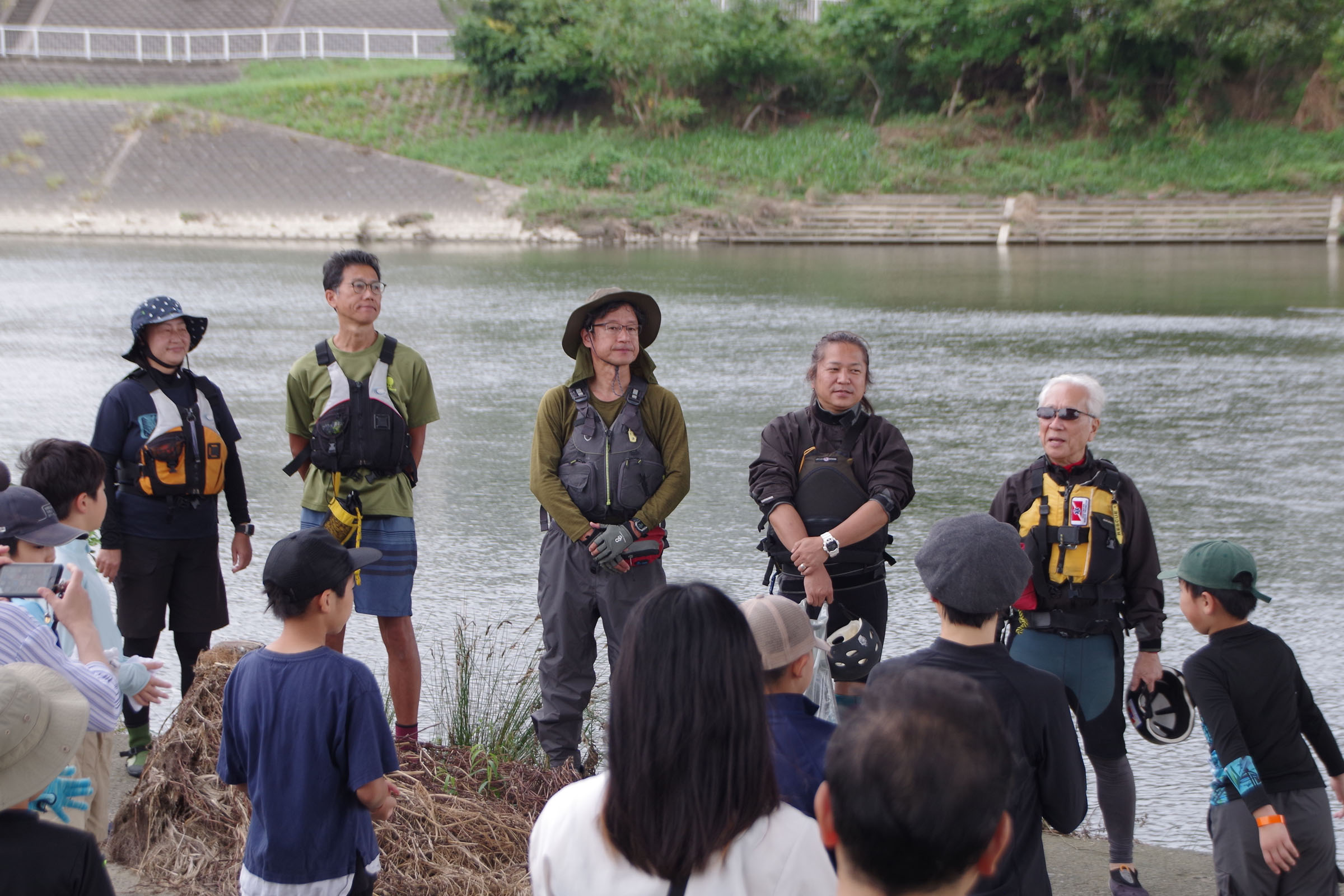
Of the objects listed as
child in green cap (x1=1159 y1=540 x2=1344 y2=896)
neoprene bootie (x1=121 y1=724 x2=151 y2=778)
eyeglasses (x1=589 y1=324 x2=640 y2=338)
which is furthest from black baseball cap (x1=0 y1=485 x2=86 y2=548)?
child in green cap (x1=1159 y1=540 x2=1344 y2=896)

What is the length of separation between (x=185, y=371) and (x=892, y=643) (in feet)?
11.3

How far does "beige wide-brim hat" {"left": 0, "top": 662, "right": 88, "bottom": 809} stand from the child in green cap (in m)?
2.73

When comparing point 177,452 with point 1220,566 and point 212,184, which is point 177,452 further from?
point 212,184

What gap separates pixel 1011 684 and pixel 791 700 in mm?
530

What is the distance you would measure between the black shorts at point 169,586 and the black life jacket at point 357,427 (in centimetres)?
58

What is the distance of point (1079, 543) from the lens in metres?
3.88

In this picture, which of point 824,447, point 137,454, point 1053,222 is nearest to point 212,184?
point 1053,222

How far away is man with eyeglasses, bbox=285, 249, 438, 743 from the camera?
15.4ft

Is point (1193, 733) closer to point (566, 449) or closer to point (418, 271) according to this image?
point (566, 449)

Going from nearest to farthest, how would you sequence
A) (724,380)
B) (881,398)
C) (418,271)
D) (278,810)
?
(278,810), (881,398), (724,380), (418,271)

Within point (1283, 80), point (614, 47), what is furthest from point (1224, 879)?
point (1283, 80)

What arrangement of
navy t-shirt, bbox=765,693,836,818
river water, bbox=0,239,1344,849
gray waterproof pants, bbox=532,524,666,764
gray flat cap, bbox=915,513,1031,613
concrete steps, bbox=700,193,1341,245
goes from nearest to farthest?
navy t-shirt, bbox=765,693,836,818
gray flat cap, bbox=915,513,1031,613
gray waterproof pants, bbox=532,524,666,764
river water, bbox=0,239,1344,849
concrete steps, bbox=700,193,1341,245

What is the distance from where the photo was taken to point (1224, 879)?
3.31 meters

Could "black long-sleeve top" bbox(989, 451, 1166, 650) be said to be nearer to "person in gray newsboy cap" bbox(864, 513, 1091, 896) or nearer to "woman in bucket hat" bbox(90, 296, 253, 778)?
"person in gray newsboy cap" bbox(864, 513, 1091, 896)
